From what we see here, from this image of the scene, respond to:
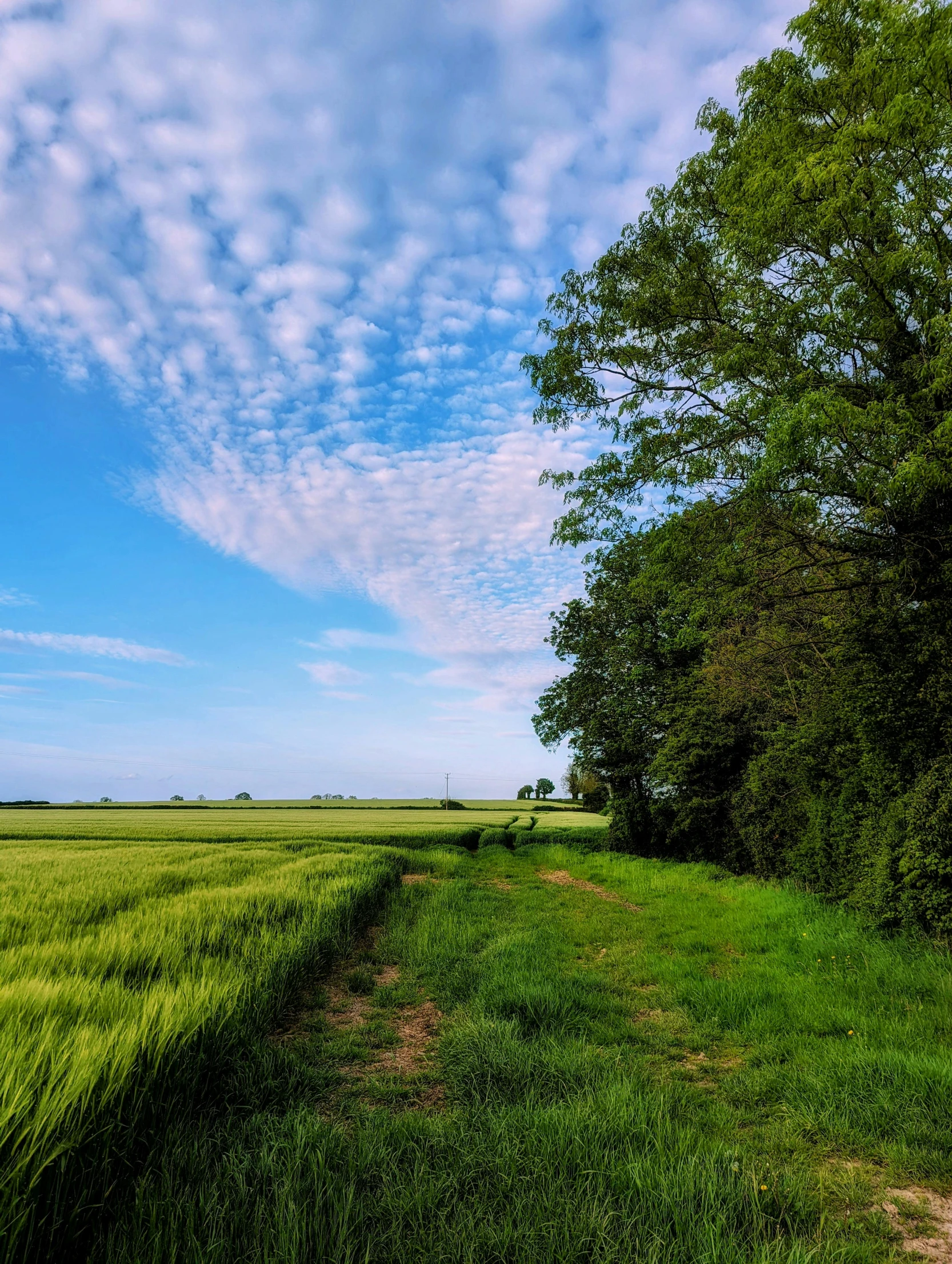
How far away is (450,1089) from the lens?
3.84 meters

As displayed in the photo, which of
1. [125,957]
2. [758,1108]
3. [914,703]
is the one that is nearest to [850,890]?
[914,703]

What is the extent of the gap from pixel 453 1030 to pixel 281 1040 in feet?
4.97

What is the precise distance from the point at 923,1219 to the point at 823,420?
6.54 meters

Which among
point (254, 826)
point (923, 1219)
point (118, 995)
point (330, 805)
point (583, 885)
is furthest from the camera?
point (330, 805)

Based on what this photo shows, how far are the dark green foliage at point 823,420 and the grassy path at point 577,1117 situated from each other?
10.1 ft

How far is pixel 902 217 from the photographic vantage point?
21.6 feet

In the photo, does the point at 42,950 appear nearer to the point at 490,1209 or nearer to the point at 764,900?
the point at 490,1209

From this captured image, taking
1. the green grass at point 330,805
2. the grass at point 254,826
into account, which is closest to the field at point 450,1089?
the grass at point 254,826

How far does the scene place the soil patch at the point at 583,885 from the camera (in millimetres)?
11250

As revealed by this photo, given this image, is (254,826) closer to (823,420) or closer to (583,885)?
(583,885)

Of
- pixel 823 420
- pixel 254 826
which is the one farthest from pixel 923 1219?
pixel 254 826

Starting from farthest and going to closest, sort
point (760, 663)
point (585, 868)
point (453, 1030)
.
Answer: point (585, 868) < point (760, 663) < point (453, 1030)

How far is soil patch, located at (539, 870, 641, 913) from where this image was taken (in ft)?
36.9

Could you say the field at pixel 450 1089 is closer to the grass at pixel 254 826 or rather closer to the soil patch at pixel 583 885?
the soil patch at pixel 583 885
